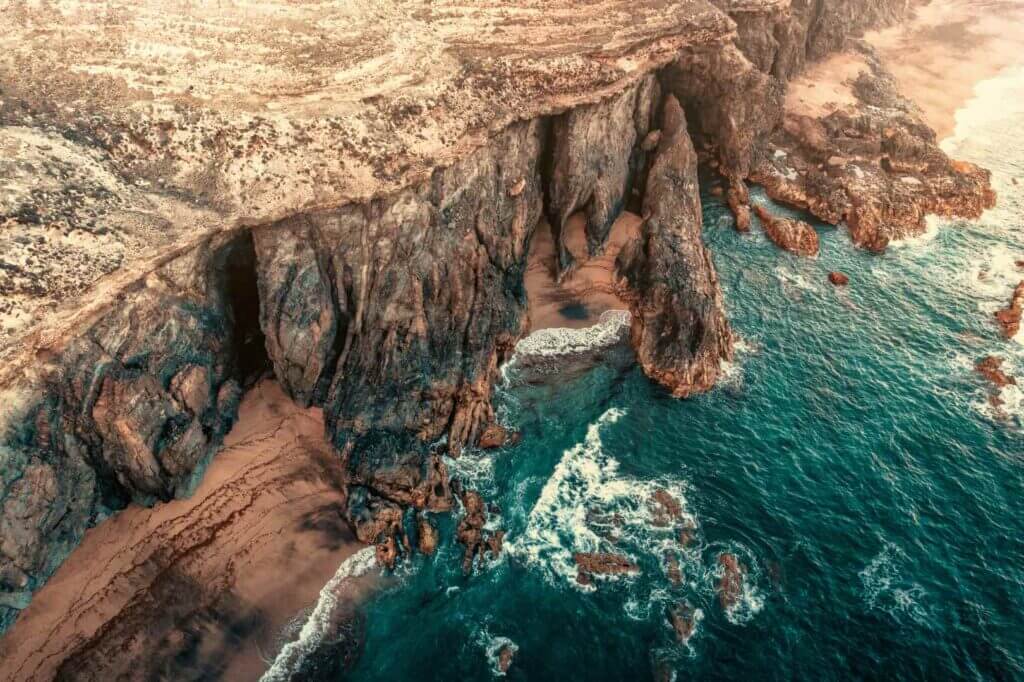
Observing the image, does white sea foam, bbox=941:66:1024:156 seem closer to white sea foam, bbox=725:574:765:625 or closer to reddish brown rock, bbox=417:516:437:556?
white sea foam, bbox=725:574:765:625

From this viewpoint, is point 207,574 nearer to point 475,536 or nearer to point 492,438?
point 475,536

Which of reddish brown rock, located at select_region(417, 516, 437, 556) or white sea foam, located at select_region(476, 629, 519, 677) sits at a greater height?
reddish brown rock, located at select_region(417, 516, 437, 556)

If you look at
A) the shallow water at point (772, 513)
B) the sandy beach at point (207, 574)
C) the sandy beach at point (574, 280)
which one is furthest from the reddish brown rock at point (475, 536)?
the sandy beach at point (574, 280)

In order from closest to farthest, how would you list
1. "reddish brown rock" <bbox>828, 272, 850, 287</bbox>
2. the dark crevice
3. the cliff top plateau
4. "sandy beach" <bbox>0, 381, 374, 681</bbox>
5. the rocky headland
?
"sandy beach" <bbox>0, 381, 374, 681</bbox> < the rocky headland < the cliff top plateau < the dark crevice < "reddish brown rock" <bbox>828, 272, 850, 287</bbox>

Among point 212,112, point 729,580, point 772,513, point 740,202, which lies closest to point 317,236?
point 212,112

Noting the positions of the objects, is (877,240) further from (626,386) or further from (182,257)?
(182,257)

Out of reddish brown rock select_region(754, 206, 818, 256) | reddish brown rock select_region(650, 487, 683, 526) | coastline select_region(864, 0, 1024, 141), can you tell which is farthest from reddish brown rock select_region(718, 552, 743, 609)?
coastline select_region(864, 0, 1024, 141)
